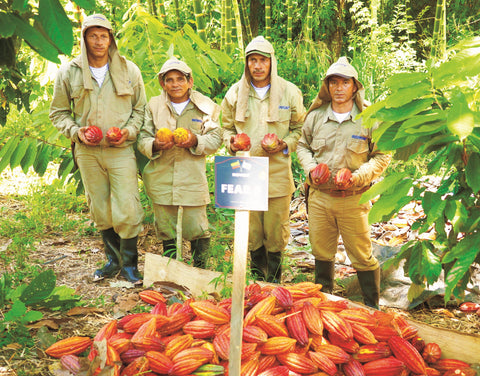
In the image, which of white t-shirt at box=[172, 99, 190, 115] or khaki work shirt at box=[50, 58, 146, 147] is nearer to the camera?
khaki work shirt at box=[50, 58, 146, 147]

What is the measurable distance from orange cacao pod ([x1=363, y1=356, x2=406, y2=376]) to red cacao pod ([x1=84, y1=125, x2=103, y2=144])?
96.4 inches

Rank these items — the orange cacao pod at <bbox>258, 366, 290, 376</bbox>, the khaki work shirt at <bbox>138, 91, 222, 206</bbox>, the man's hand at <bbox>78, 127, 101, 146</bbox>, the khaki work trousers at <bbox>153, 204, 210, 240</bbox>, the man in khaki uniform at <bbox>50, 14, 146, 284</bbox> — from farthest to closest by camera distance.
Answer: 1. the khaki work trousers at <bbox>153, 204, 210, 240</bbox>
2. the khaki work shirt at <bbox>138, 91, 222, 206</bbox>
3. the man in khaki uniform at <bbox>50, 14, 146, 284</bbox>
4. the man's hand at <bbox>78, 127, 101, 146</bbox>
5. the orange cacao pod at <bbox>258, 366, 290, 376</bbox>

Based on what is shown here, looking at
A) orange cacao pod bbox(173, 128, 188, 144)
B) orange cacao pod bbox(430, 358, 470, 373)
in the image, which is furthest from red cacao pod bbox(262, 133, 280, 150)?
orange cacao pod bbox(430, 358, 470, 373)

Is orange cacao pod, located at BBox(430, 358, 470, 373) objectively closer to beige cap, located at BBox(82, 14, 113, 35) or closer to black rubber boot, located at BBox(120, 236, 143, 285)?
black rubber boot, located at BBox(120, 236, 143, 285)

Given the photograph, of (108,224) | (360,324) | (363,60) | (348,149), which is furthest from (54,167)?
(360,324)

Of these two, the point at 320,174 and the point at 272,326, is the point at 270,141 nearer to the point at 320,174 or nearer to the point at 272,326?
the point at 320,174

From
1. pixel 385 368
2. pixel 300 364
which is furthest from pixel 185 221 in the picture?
pixel 385 368

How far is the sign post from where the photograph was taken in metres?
2.00

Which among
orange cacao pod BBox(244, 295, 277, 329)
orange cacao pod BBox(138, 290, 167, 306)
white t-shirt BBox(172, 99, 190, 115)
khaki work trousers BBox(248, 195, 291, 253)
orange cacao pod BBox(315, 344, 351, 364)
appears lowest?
orange cacao pod BBox(138, 290, 167, 306)

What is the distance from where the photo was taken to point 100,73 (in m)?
Result: 3.73

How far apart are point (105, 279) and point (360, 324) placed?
7.36 feet

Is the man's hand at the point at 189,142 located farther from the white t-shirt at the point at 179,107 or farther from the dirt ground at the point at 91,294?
the dirt ground at the point at 91,294

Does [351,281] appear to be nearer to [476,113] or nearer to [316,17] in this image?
[476,113]

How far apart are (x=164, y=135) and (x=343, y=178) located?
1.39 meters
